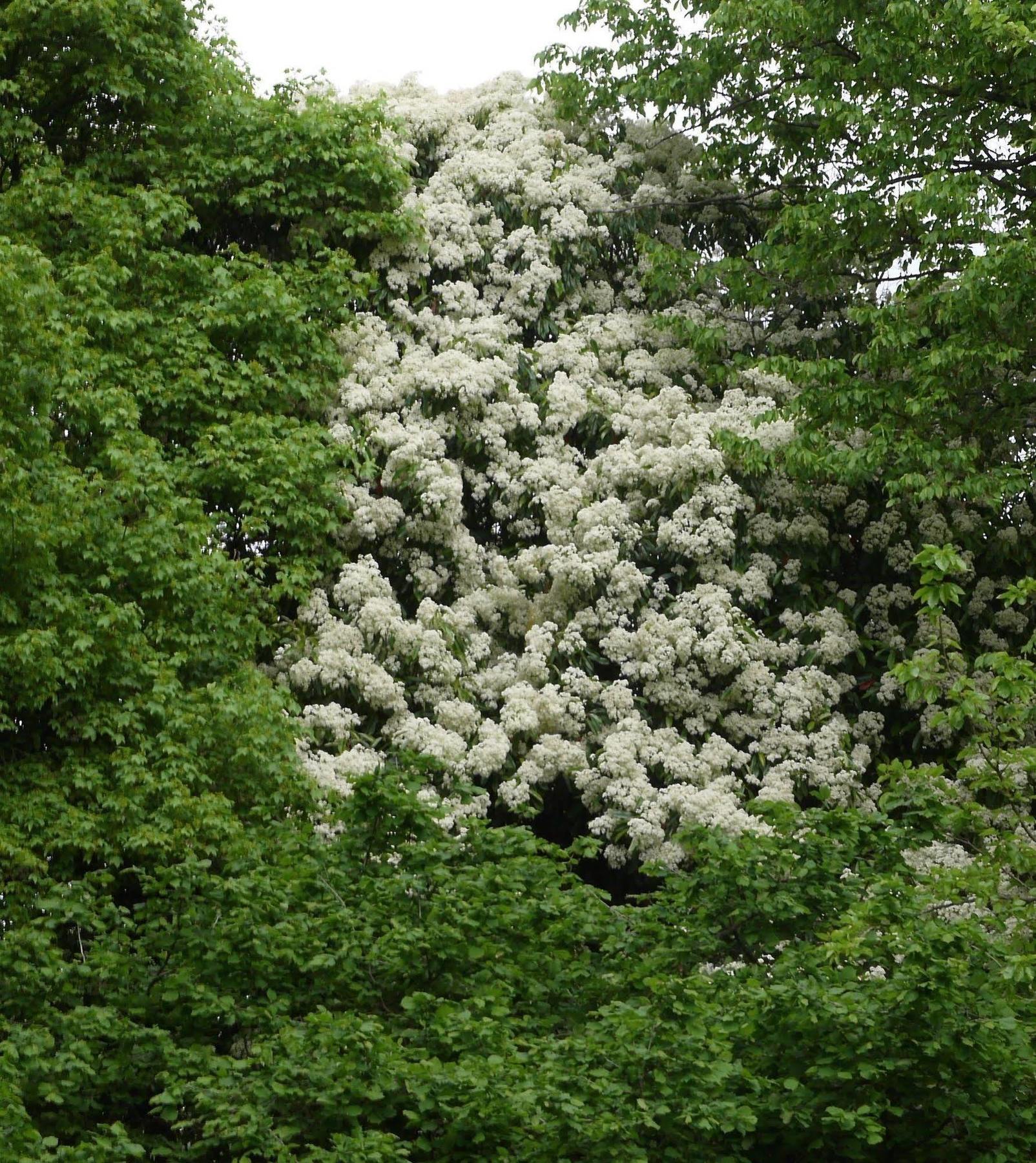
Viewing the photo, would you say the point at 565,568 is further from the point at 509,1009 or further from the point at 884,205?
the point at 509,1009

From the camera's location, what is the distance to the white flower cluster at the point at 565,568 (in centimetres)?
1141

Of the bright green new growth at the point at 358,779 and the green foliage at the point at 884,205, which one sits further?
the green foliage at the point at 884,205

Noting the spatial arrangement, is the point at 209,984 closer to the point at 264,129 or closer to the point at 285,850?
the point at 285,850

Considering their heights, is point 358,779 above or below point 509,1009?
above

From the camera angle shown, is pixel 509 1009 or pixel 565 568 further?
pixel 565 568

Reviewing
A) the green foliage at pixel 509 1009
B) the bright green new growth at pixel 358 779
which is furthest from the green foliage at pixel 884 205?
the green foliage at pixel 509 1009

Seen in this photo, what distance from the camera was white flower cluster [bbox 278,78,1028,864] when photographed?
1141cm

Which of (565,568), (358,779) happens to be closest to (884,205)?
(565,568)

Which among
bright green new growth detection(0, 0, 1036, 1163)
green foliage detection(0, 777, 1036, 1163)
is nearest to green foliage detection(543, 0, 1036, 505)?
bright green new growth detection(0, 0, 1036, 1163)

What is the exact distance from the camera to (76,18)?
13.5m

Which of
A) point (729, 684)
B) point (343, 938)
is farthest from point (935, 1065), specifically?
point (729, 684)

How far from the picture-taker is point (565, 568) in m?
12.2

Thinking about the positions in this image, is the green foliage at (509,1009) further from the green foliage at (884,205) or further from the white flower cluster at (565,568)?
the green foliage at (884,205)

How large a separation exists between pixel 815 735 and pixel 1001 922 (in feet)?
12.6
